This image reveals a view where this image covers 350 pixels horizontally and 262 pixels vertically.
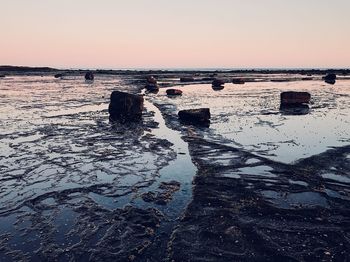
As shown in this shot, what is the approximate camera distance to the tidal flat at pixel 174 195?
5.59 m

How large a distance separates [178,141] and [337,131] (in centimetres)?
732

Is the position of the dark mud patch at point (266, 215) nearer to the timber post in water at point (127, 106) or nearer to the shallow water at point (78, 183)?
the shallow water at point (78, 183)

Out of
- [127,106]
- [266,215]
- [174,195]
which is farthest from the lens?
[127,106]

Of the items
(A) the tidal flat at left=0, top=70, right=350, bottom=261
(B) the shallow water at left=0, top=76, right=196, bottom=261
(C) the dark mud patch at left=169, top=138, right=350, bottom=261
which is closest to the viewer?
(C) the dark mud patch at left=169, top=138, right=350, bottom=261

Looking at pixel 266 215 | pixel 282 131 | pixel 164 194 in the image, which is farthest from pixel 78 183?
pixel 282 131

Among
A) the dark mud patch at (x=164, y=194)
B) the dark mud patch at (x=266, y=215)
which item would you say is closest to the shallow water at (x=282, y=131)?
the dark mud patch at (x=266, y=215)

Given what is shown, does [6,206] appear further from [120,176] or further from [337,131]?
[337,131]

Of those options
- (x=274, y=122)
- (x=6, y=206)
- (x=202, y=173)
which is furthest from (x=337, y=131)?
(x=6, y=206)

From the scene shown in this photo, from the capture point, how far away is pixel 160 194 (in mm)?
7988

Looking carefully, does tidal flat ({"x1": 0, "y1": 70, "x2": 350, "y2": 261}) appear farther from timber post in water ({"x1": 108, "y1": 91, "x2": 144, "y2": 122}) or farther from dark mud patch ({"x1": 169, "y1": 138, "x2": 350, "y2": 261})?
timber post in water ({"x1": 108, "y1": 91, "x2": 144, "y2": 122})

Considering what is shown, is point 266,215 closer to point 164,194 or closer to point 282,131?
point 164,194

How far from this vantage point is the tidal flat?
559 cm

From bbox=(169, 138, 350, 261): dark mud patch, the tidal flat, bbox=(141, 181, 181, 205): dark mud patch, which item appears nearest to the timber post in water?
the tidal flat

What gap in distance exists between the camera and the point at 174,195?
26.0ft
